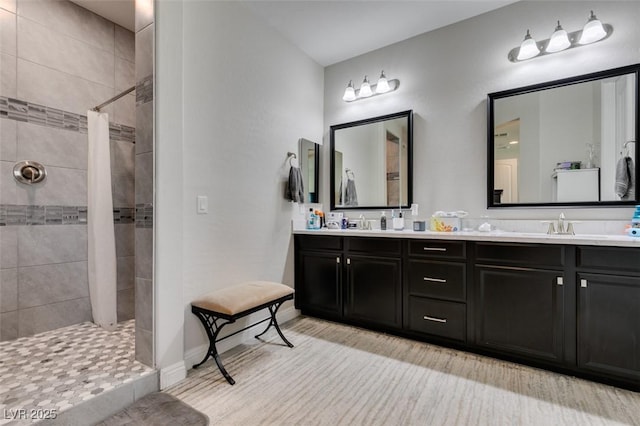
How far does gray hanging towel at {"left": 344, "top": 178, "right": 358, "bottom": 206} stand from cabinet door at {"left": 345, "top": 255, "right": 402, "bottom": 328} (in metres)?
0.79

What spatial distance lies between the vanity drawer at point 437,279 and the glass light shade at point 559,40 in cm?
180

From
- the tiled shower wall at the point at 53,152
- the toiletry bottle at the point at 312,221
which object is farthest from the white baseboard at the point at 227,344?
the tiled shower wall at the point at 53,152

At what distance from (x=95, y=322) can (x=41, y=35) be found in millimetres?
2334

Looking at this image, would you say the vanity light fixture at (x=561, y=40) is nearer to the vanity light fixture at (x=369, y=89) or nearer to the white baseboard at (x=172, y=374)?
the vanity light fixture at (x=369, y=89)

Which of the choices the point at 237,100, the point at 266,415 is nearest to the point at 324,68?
the point at 237,100

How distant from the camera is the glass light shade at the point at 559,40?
2.19m

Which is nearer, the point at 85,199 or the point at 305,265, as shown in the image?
the point at 85,199

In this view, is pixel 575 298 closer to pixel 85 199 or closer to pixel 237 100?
pixel 237 100

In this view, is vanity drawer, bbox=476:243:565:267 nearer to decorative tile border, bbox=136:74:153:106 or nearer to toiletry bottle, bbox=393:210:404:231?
toiletry bottle, bbox=393:210:404:231

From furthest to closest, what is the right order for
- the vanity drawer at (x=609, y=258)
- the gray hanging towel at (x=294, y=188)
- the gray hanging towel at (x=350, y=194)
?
1. the gray hanging towel at (x=350, y=194)
2. the gray hanging towel at (x=294, y=188)
3. the vanity drawer at (x=609, y=258)

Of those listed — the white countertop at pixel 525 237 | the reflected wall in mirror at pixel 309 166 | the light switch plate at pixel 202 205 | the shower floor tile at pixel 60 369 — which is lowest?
the shower floor tile at pixel 60 369

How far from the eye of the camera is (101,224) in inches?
91.9

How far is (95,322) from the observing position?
2.47m

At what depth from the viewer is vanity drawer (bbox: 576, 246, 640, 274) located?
1671 mm
